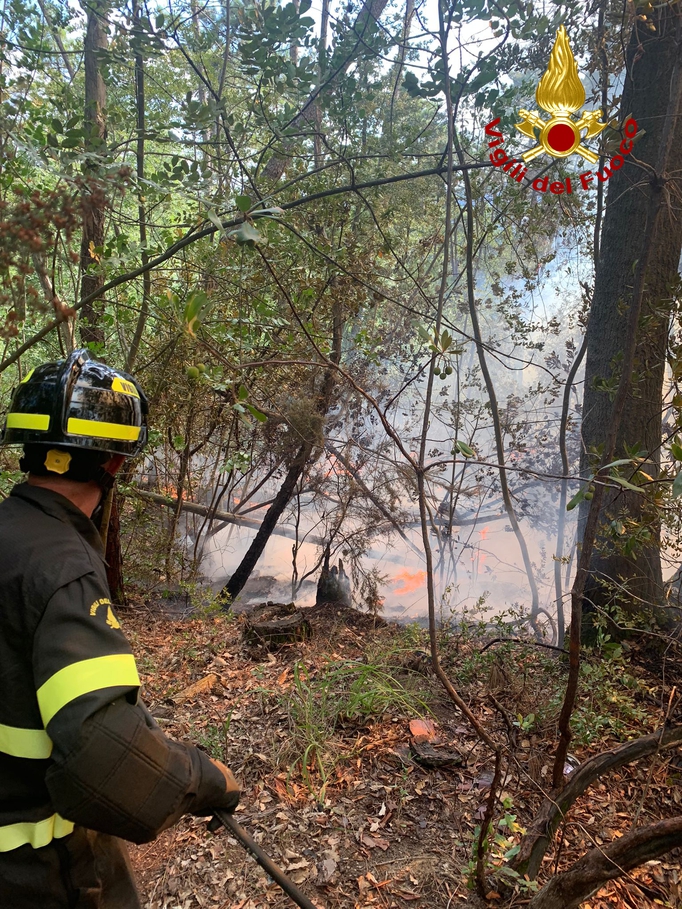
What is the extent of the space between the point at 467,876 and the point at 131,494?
4.27m

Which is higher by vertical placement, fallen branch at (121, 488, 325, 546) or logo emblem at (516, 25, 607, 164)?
logo emblem at (516, 25, 607, 164)

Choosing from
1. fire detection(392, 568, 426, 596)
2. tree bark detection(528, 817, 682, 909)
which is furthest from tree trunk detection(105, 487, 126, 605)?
tree bark detection(528, 817, 682, 909)

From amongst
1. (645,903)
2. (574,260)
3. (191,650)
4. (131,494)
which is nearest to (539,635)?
(645,903)

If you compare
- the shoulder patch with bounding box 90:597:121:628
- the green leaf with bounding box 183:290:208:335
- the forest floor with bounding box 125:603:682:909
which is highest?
the green leaf with bounding box 183:290:208:335

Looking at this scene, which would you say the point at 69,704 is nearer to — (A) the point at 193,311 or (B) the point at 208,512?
(A) the point at 193,311

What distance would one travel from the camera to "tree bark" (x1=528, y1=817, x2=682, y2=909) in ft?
5.29

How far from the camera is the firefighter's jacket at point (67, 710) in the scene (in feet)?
3.82

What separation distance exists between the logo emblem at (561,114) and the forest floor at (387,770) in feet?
10.6

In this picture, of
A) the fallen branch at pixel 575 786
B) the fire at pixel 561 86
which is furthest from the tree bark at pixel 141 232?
the fallen branch at pixel 575 786

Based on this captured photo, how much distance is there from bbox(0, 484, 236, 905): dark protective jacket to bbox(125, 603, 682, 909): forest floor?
1.28 meters

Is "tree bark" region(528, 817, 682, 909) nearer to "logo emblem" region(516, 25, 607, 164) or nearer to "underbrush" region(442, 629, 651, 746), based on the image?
"underbrush" region(442, 629, 651, 746)

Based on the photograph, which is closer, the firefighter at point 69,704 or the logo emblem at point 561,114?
the firefighter at point 69,704

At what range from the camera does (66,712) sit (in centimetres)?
115

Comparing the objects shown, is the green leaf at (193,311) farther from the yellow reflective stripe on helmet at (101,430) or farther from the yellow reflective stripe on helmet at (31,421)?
the yellow reflective stripe on helmet at (31,421)
